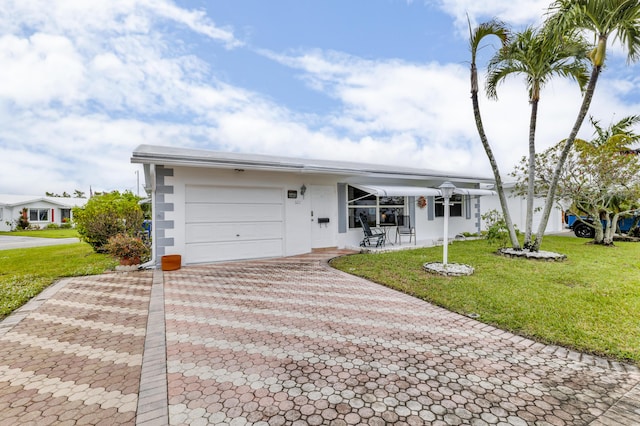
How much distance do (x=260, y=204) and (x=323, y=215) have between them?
3433 millimetres

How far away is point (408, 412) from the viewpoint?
121 inches

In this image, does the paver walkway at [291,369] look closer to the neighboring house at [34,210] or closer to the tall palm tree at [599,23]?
the tall palm tree at [599,23]

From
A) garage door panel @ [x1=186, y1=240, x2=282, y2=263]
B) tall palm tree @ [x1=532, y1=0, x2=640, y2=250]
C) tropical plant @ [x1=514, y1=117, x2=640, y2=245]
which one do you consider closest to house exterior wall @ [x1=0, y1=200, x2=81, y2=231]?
garage door panel @ [x1=186, y1=240, x2=282, y2=263]

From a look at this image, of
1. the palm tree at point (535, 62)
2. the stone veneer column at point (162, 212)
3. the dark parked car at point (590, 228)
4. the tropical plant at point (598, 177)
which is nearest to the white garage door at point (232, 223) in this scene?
the stone veneer column at point (162, 212)

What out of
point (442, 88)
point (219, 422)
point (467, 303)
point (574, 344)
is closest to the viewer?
point (219, 422)

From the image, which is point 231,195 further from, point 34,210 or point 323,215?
point 34,210

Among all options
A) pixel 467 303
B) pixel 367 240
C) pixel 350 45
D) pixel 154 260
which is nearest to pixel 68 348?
pixel 154 260

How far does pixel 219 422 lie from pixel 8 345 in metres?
4.57

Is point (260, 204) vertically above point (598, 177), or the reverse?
point (598, 177)

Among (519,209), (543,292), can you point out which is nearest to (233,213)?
(543,292)

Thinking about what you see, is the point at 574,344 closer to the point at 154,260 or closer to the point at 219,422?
the point at 219,422

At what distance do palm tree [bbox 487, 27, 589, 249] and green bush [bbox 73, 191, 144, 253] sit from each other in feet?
58.3

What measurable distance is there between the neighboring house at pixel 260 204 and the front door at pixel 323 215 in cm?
5

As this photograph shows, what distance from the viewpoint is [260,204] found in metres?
12.7
